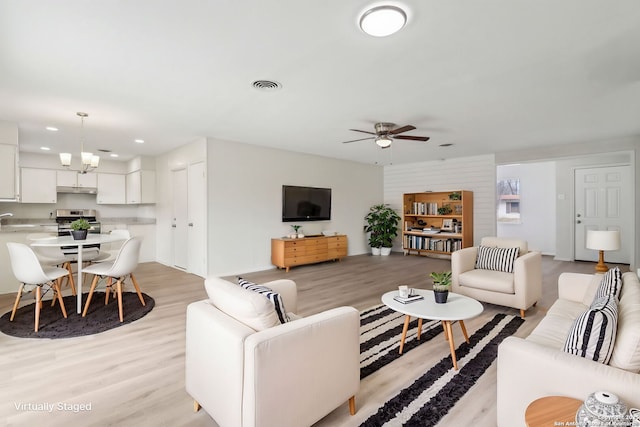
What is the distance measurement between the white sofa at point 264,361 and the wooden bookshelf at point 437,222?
19.4 ft

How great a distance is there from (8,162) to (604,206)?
1036 cm

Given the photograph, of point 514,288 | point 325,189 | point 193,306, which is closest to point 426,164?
point 325,189

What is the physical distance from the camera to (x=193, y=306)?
5.92 feet

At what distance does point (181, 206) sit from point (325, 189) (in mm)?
2999

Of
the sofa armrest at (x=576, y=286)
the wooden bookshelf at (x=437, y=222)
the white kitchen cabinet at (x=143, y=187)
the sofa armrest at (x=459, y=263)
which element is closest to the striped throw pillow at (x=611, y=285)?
the sofa armrest at (x=576, y=286)

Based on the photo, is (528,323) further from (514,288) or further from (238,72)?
(238,72)

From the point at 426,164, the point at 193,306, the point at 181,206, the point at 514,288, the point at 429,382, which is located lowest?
the point at 429,382

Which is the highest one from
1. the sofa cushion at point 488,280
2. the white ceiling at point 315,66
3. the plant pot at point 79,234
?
the white ceiling at point 315,66

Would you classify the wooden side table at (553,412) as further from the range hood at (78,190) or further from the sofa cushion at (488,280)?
the range hood at (78,190)

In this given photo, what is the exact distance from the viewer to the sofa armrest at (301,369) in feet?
4.39

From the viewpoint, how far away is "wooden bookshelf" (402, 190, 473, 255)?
22.4 ft

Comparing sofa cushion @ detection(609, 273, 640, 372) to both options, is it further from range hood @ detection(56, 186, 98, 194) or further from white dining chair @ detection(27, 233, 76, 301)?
range hood @ detection(56, 186, 98, 194)

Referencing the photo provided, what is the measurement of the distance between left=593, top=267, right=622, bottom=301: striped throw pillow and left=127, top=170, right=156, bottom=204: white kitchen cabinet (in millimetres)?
7344

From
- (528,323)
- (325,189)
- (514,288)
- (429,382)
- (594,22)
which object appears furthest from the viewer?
(325,189)
